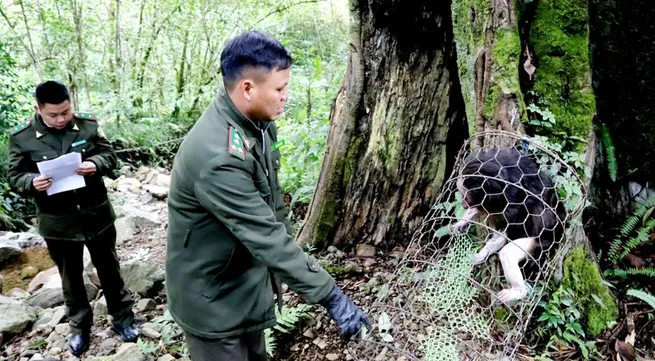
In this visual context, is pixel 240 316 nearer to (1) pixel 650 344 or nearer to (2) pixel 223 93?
(2) pixel 223 93

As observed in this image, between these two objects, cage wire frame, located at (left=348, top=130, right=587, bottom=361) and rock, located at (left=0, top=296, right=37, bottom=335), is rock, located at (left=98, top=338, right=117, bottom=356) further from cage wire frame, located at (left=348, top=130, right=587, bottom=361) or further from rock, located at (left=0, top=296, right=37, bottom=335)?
cage wire frame, located at (left=348, top=130, right=587, bottom=361)

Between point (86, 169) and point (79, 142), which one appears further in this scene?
point (79, 142)

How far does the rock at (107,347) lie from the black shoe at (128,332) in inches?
3.2

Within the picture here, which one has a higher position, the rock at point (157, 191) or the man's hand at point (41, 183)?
the man's hand at point (41, 183)

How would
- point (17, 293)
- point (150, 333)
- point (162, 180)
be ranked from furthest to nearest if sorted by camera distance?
point (162, 180) < point (17, 293) < point (150, 333)

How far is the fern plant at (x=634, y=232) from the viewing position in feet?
10.2

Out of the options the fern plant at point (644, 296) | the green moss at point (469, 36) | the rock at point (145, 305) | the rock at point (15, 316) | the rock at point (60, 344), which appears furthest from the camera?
the rock at point (145, 305)

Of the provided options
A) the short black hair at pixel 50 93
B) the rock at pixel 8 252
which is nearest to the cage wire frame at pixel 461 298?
the short black hair at pixel 50 93

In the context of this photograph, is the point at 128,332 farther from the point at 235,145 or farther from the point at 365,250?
the point at 235,145

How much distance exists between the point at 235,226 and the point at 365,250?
2.28 metres

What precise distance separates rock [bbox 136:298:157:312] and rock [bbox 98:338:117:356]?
1.24 ft

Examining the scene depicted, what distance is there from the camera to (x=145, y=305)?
3908 millimetres

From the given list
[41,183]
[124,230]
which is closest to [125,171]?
[124,230]

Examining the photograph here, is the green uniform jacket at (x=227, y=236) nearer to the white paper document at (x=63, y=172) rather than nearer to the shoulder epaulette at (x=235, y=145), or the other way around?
the shoulder epaulette at (x=235, y=145)
